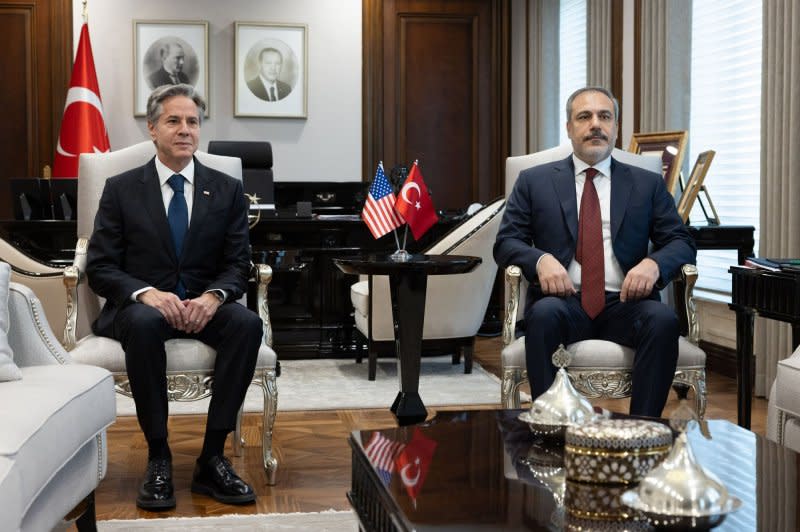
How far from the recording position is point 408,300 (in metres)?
3.75

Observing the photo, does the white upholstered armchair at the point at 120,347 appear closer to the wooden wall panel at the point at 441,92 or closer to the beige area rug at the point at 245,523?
the beige area rug at the point at 245,523

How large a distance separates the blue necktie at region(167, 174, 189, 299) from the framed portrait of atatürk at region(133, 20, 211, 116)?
4981mm

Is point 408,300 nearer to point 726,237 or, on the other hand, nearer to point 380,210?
point 380,210

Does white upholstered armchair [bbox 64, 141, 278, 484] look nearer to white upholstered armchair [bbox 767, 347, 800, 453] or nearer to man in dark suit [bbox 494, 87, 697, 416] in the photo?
man in dark suit [bbox 494, 87, 697, 416]

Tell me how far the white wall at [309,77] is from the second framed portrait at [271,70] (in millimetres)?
73

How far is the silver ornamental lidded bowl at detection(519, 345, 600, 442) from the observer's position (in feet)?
6.73

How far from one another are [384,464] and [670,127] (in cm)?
429

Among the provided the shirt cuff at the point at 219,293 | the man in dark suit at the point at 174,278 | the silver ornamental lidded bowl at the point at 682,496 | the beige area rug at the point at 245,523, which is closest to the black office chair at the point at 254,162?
the man in dark suit at the point at 174,278

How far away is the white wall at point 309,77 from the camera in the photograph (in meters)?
8.17

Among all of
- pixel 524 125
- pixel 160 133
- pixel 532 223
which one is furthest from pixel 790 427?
pixel 524 125

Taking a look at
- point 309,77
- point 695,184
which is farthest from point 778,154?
point 309,77

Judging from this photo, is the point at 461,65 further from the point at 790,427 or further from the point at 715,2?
the point at 790,427

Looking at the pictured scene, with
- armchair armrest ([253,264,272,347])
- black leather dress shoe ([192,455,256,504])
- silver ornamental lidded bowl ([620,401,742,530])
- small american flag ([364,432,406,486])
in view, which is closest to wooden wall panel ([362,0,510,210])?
armchair armrest ([253,264,272,347])

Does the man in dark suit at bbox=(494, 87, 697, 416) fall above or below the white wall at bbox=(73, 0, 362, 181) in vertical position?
below
